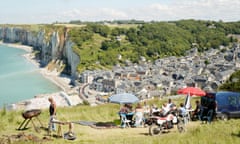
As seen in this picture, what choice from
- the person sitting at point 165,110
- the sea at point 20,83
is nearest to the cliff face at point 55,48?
the sea at point 20,83

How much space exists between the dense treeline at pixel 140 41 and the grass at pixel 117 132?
66036 mm

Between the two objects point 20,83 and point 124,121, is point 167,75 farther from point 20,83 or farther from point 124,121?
point 124,121

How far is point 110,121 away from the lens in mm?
12531

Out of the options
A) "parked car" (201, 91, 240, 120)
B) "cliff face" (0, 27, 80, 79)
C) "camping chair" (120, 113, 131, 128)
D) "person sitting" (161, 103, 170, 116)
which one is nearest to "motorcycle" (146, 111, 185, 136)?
"person sitting" (161, 103, 170, 116)

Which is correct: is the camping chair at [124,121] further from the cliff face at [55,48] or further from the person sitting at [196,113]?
the cliff face at [55,48]

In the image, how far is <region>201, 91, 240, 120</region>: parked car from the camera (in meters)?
11.5

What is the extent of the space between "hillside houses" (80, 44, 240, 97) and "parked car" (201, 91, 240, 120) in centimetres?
3859

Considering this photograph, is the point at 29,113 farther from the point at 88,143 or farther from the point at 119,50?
the point at 119,50

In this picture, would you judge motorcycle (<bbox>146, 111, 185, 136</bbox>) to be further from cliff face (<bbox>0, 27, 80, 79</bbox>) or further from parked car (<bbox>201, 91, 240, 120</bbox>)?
cliff face (<bbox>0, 27, 80, 79</bbox>)

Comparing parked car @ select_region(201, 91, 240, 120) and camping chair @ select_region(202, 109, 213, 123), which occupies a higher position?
parked car @ select_region(201, 91, 240, 120)

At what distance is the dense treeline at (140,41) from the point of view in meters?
88.2

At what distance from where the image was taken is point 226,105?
1162 centimetres

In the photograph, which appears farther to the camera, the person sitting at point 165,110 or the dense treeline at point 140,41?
the dense treeline at point 140,41

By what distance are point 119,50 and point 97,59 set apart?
10751 mm
